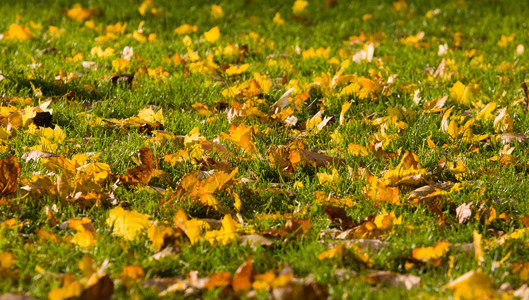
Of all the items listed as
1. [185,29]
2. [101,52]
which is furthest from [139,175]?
[185,29]

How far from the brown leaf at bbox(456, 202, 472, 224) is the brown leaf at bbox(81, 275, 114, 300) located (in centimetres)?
130

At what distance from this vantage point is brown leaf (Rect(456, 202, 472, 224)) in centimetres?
238

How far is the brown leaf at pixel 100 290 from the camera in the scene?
176cm

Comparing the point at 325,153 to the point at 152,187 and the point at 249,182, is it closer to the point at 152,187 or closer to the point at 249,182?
the point at 249,182

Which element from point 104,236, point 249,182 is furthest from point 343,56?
point 104,236

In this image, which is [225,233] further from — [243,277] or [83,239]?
[83,239]

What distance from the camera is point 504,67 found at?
452 centimetres

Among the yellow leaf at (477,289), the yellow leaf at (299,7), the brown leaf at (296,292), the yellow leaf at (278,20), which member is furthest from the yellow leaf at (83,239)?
the yellow leaf at (299,7)

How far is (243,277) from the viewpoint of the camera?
190 centimetres

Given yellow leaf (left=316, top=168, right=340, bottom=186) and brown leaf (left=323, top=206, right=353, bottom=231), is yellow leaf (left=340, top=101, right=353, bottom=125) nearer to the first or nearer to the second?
yellow leaf (left=316, top=168, right=340, bottom=186)

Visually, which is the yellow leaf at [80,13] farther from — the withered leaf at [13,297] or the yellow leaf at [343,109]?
the withered leaf at [13,297]

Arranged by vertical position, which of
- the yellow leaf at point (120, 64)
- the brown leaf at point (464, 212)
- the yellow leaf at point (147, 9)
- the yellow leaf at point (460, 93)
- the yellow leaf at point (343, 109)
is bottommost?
the yellow leaf at point (147, 9)

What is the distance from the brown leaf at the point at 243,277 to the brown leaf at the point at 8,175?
3.29 ft

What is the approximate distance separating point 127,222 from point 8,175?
0.53 metres
